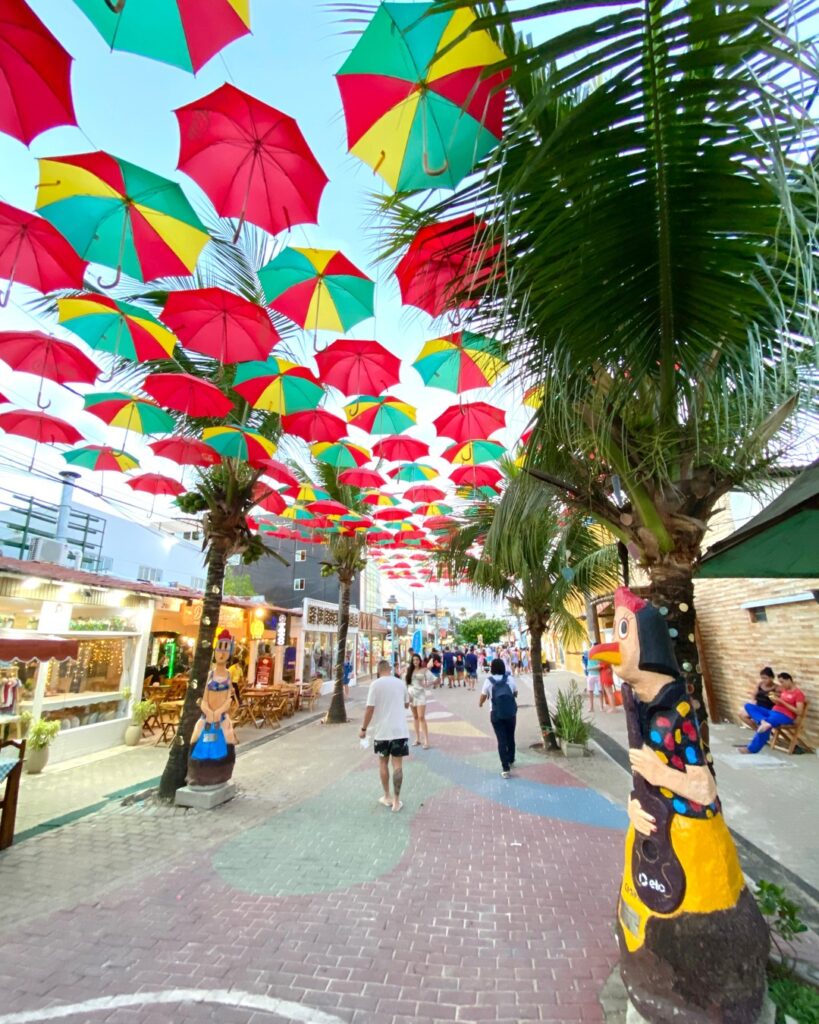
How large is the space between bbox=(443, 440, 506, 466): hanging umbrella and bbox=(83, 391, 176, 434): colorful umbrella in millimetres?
4757

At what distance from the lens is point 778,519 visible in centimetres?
300

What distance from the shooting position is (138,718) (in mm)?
10609

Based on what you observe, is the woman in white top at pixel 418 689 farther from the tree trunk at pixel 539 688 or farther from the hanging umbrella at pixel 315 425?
the hanging umbrella at pixel 315 425

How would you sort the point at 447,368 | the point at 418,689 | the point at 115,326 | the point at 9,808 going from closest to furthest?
the point at 9,808
the point at 115,326
the point at 447,368
the point at 418,689

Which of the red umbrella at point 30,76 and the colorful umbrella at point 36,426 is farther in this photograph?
the colorful umbrella at point 36,426

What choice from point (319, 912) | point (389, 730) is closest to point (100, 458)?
point (389, 730)

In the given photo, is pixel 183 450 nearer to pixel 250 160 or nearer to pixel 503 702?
pixel 250 160

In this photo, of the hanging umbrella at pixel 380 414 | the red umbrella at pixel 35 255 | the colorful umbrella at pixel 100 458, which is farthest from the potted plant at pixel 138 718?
the red umbrella at pixel 35 255

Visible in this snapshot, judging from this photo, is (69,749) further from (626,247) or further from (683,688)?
(626,247)

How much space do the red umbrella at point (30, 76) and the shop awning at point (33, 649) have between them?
5.15 meters

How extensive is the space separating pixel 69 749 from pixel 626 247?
11578 millimetres

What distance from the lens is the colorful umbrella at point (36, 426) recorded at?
6906 millimetres

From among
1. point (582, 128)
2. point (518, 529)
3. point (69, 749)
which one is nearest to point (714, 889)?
point (518, 529)

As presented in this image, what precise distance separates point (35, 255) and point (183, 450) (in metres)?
3.30
